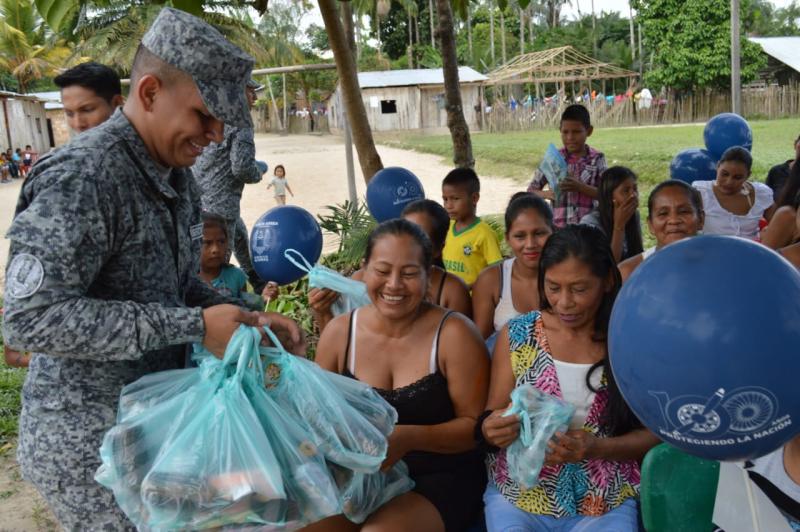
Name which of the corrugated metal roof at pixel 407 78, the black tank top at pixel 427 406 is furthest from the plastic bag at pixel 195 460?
A: the corrugated metal roof at pixel 407 78

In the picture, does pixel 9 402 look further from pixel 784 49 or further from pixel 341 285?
pixel 784 49

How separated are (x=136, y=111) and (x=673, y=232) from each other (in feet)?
8.52

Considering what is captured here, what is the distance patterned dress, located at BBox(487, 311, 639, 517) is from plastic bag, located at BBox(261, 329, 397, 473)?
73 centimetres

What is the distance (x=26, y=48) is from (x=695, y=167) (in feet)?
126

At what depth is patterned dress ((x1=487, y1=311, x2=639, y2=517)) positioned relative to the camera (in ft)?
7.64

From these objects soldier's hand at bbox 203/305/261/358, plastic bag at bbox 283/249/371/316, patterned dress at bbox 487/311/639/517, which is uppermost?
soldier's hand at bbox 203/305/261/358

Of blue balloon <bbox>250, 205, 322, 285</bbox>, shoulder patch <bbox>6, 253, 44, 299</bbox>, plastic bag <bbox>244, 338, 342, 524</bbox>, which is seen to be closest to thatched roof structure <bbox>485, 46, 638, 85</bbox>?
blue balloon <bbox>250, 205, 322, 285</bbox>

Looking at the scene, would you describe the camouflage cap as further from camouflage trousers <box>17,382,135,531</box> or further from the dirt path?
the dirt path

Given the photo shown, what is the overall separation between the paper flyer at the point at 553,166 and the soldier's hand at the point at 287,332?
3.47m

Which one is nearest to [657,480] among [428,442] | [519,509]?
[519,509]

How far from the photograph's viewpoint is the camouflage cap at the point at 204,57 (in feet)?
5.29

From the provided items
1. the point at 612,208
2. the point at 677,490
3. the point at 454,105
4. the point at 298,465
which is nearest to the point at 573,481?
the point at 677,490

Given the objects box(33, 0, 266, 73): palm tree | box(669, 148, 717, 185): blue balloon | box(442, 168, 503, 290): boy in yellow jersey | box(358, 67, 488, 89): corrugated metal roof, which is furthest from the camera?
box(358, 67, 488, 89): corrugated metal roof

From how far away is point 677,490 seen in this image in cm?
203
